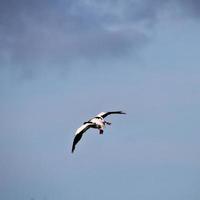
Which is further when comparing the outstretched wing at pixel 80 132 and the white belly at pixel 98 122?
the outstretched wing at pixel 80 132

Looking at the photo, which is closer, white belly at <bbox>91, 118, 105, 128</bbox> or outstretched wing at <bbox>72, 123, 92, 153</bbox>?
white belly at <bbox>91, 118, 105, 128</bbox>

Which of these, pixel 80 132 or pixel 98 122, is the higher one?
pixel 80 132

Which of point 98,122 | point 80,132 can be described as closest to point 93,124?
point 98,122

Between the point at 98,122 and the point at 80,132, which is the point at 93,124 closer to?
the point at 98,122

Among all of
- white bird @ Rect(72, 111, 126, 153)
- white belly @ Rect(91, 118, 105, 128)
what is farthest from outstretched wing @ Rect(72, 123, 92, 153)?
white belly @ Rect(91, 118, 105, 128)

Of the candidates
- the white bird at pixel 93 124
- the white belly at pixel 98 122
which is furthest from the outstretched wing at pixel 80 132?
the white belly at pixel 98 122

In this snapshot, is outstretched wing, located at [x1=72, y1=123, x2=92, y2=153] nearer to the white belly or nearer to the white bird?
the white bird

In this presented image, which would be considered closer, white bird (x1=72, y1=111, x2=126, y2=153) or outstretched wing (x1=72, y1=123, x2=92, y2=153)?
white bird (x1=72, y1=111, x2=126, y2=153)

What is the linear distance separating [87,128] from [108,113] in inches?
225

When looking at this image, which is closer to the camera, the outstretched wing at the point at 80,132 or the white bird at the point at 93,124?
the white bird at the point at 93,124

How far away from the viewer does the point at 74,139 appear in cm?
8562

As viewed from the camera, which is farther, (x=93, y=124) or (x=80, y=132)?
(x=80, y=132)

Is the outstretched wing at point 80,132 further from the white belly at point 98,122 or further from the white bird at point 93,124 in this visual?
the white belly at point 98,122

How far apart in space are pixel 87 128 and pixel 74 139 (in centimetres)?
291
